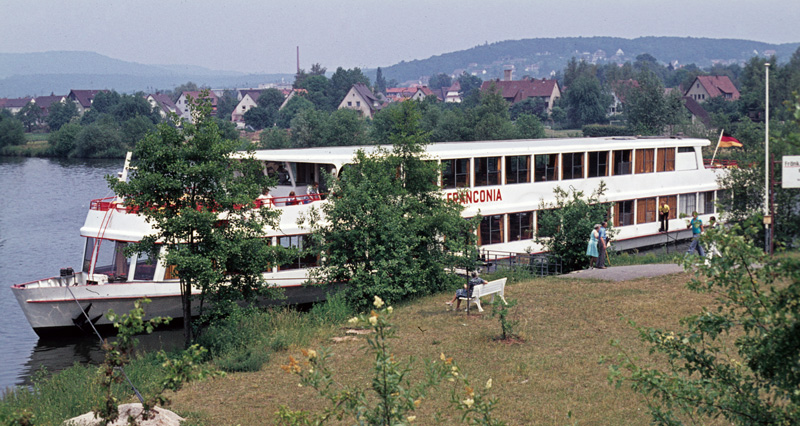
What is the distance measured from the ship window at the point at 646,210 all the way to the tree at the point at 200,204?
1724 cm

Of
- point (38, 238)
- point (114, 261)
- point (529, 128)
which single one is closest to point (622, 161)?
point (114, 261)

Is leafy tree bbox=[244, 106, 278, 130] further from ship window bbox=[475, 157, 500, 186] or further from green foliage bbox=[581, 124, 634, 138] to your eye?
ship window bbox=[475, 157, 500, 186]

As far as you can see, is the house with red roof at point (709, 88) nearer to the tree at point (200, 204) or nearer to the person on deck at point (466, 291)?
the person on deck at point (466, 291)

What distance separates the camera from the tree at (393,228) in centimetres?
2016

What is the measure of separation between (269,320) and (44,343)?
26.2ft

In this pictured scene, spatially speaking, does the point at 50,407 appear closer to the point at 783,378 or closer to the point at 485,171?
the point at 783,378

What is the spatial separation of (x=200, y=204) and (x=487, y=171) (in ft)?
36.4

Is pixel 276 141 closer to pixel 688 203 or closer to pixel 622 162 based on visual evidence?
pixel 688 203

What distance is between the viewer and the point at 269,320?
19.1 metres

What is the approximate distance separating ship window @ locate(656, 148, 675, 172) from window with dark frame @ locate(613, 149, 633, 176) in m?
1.77

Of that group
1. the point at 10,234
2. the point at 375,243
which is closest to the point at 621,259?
the point at 375,243

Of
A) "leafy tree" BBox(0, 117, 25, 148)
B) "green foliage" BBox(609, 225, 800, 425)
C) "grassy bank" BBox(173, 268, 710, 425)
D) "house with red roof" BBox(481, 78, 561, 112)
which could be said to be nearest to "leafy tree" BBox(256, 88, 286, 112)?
"house with red roof" BBox(481, 78, 561, 112)

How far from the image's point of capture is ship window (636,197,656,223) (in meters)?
30.8

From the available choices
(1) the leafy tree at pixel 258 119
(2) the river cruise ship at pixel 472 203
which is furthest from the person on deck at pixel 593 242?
(1) the leafy tree at pixel 258 119
